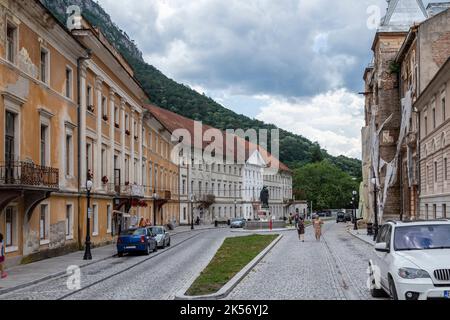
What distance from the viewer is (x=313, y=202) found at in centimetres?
13188

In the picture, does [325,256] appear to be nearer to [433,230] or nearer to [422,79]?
[433,230]

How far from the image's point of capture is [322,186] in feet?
433

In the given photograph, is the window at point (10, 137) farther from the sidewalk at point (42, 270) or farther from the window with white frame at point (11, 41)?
the sidewalk at point (42, 270)

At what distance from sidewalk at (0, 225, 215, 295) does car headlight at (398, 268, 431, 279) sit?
10.5m

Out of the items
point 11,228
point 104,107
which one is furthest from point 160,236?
point 11,228

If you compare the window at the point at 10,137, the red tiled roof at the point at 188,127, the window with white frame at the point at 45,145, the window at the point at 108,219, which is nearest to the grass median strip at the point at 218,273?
the window at the point at 10,137

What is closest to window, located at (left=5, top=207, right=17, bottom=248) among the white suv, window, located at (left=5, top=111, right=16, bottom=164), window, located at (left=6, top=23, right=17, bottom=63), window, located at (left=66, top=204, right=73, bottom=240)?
window, located at (left=5, top=111, right=16, bottom=164)

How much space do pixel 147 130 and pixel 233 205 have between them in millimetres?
38547

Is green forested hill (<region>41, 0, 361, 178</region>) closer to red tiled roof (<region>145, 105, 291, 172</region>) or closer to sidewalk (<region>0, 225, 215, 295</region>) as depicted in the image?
red tiled roof (<region>145, 105, 291, 172</region>)

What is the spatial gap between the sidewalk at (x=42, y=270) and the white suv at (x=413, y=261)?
9777 millimetres

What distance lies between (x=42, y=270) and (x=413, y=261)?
14527 mm

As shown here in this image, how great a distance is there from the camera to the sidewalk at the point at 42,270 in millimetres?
18109

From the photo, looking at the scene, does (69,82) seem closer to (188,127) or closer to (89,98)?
(89,98)

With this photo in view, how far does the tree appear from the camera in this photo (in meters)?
131
